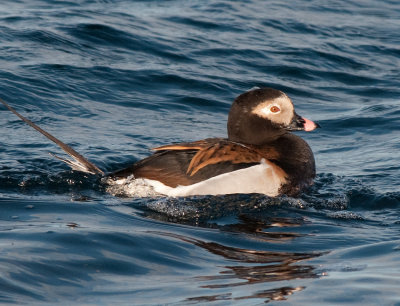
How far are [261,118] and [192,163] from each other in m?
0.99

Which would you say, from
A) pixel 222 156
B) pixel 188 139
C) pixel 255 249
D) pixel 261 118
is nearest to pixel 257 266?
pixel 255 249

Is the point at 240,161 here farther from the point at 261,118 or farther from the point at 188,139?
the point at 188,139

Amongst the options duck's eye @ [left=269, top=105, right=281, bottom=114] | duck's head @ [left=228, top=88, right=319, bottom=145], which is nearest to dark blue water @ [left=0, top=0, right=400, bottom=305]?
duck's head @ [left=228, top=88, right=319, bottom=145]

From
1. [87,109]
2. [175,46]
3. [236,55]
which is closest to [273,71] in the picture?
[236,55]

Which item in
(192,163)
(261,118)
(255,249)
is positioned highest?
(261,118)

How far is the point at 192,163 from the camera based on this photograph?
6785mm

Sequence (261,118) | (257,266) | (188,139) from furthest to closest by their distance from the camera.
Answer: (188,139), (261,118), (257,266)

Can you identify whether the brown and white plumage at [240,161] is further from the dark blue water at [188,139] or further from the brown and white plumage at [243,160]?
the dark blue water at [188,139]

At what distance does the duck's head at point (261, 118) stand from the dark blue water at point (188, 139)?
26.1 inches

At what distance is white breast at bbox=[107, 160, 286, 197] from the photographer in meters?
6.77

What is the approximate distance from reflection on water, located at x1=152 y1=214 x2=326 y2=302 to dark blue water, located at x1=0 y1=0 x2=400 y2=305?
0.6 inches

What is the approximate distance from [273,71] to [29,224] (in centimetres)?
730

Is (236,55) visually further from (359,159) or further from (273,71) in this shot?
(359,159)

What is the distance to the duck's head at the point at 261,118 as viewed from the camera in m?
7.39
